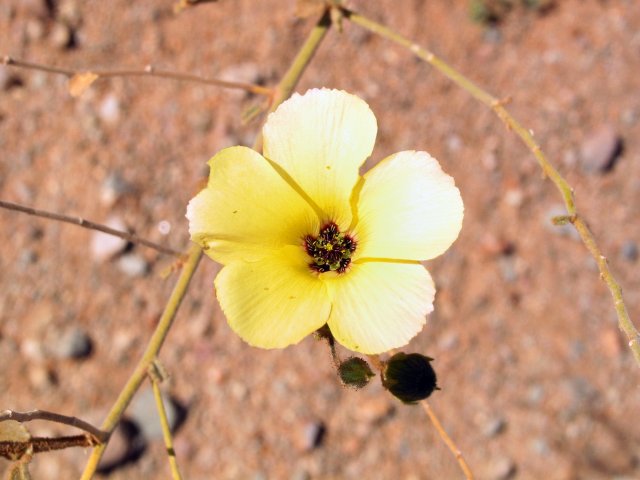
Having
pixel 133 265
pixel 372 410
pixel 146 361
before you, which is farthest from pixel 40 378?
pixel 146 361

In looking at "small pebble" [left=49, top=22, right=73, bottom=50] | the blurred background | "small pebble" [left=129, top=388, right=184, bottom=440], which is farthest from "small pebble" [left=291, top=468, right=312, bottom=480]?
"small pebble" [left=49, top=22, right=73, bottom=50]

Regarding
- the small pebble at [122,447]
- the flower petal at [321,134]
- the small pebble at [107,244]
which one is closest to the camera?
the flower petal at [321,134]

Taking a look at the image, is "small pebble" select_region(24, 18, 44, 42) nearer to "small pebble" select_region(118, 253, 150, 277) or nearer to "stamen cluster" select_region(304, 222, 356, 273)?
"small pebble" select_region(118, 253, 150, 277)

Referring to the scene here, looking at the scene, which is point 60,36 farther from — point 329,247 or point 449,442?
point 449,442

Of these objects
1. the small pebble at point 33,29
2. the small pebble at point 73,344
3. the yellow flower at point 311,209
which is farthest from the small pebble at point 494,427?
the small pebble at point 33,29

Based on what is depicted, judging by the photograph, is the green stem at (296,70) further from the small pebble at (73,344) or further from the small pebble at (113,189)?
the small pebble at (73,344)

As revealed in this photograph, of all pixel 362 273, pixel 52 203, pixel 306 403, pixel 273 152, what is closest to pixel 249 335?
pixel 362 273
